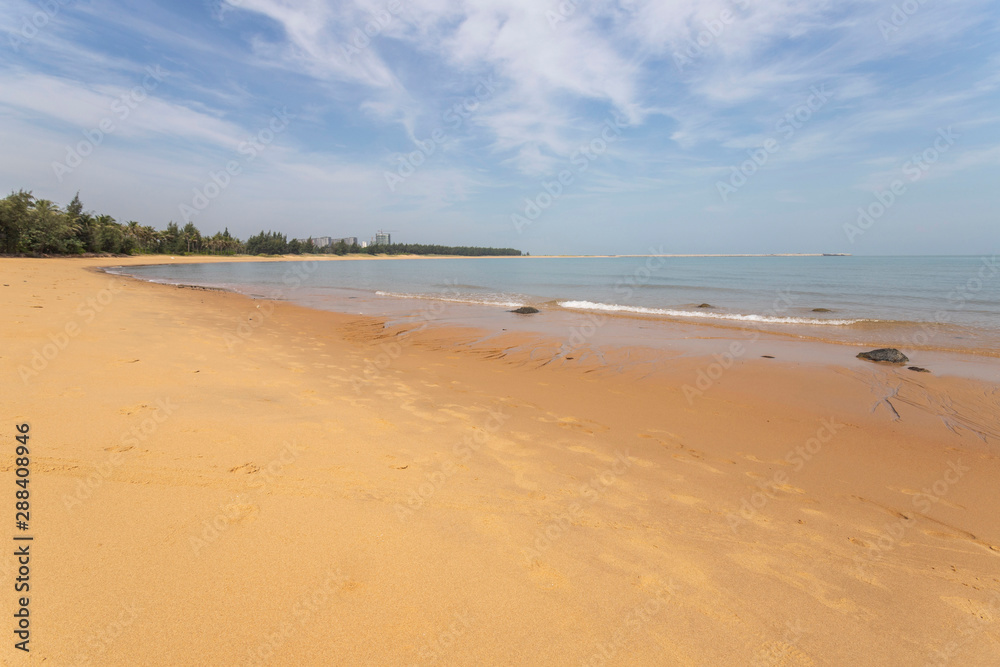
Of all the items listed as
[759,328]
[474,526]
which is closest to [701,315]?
[759,328]

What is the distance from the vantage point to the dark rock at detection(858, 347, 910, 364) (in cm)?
985

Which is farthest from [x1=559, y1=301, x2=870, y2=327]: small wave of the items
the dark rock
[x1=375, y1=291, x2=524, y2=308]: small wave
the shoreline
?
the dark rock

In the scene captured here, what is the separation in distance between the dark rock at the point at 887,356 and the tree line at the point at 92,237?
65075 millimetres

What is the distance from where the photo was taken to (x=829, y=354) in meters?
10.9

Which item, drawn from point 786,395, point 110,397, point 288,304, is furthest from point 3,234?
point 786,395

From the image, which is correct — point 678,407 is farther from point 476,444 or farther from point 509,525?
point 509,525

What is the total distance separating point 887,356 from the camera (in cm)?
994

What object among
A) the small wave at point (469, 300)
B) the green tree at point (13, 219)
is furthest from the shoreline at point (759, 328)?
the green tree at point (13, 219)

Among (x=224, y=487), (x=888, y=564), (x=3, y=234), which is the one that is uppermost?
(x=3, y=234)

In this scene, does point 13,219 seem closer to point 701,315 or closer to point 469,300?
point 469,300

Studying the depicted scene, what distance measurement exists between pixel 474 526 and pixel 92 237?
78749mm

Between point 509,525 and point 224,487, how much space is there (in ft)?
7.05

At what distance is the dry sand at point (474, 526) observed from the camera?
7.07 ft

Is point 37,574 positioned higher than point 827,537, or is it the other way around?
point 37,574
